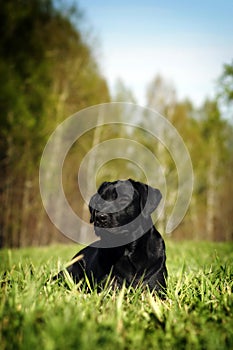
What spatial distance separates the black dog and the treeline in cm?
1027

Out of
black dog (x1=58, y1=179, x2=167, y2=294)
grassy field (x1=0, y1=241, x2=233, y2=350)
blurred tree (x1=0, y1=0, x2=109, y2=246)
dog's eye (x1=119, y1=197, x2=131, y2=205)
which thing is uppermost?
blurred tree (x1=0, y1=0, x2=109, y2=246)

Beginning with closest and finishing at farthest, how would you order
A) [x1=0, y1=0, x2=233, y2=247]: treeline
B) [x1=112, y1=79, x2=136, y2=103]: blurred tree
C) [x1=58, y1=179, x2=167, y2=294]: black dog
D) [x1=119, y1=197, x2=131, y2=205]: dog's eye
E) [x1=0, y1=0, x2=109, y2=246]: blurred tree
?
[x1=58, y1=179, x2=167, y2=294]: black dog, [x1=119, y1=197, x2=131, y2=205]: dog's eye, [x1=0, y1=0, x2=109, y2=246]: blurred tree, [x1=0, y1=0, x2=233, y2=247]: treeline, [x1=112, y1=79, x2=136, y2=103]: blurred tree

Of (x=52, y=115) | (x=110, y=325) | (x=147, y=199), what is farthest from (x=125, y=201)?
(x=52, y=115)

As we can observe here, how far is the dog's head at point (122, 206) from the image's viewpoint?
13.0 ft

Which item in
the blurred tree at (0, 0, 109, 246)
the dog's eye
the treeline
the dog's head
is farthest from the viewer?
the treeline

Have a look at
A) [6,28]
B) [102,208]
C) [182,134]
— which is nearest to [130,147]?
[182,134]

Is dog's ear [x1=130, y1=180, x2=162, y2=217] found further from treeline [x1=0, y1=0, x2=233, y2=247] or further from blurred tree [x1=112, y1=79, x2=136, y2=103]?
blurred tree [x1=112, y1=79, x2=136, y2=103]

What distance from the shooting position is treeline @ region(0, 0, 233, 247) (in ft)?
47.0

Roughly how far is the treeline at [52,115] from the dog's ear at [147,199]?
10.3 metres

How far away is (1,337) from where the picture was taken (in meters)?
2.00

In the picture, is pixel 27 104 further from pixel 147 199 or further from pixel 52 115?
pixel 147 199

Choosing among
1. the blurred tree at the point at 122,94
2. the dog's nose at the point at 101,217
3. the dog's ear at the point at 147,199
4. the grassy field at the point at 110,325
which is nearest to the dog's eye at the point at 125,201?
the dog's ear at the point at 147,199

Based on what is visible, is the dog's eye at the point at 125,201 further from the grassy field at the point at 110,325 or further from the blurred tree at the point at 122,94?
the blurred tree at the point at 122,94

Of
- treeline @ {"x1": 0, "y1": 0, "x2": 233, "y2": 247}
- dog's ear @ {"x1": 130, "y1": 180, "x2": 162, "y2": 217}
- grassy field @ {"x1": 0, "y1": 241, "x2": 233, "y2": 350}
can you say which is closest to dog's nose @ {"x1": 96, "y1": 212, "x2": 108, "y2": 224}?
dog's ear @ {"x1": 130, "y1": 180, "x2": 162, "y2": 217}
